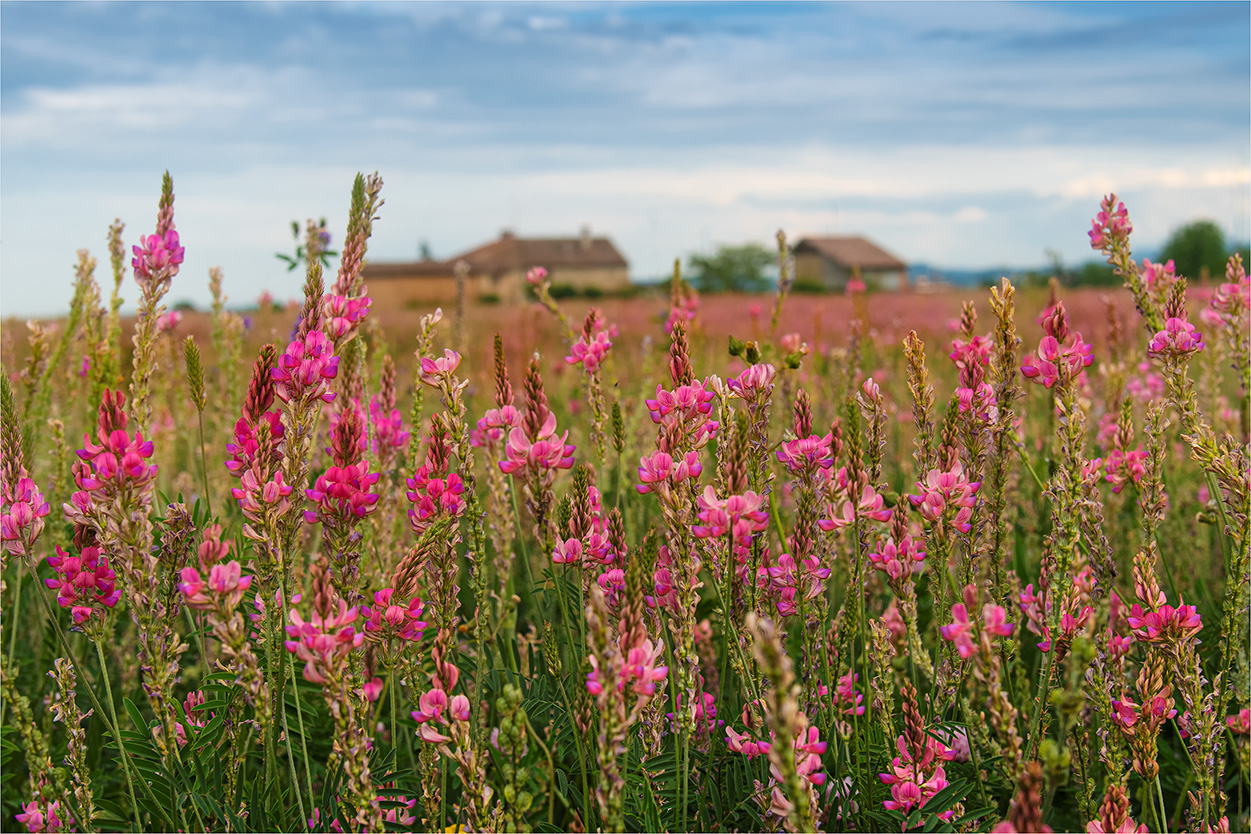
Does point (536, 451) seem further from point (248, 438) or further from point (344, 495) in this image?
point (248, 438)

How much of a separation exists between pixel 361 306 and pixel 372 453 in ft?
2.60

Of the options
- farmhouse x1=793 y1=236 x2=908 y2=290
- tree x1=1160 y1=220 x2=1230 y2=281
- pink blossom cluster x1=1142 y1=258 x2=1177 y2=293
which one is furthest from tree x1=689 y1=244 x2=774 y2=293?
pink blossom cluster x1=1142 y1=258 x2=1177 y2=293

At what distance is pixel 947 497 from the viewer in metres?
1.68

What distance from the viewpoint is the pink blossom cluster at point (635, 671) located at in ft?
4.09

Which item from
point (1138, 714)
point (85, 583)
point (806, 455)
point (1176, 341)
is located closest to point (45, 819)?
point (85, 583)

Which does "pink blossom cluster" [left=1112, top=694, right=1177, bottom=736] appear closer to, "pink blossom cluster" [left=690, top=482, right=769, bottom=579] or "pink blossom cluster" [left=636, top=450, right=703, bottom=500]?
"pink blossom cluster" [left=690, top=482, right=769, bottom=579]

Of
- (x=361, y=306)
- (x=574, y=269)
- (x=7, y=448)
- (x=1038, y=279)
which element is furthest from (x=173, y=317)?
(x=574, y=269)

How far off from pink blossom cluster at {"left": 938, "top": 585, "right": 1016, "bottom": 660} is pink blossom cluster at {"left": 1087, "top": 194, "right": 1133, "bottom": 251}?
58.5 inches

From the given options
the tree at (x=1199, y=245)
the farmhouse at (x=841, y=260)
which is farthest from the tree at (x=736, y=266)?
the tree at (x=1199, y=245)

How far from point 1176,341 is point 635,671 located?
156cm

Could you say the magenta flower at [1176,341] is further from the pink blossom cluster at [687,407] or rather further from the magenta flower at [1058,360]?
the pink blossom cluster at [687,407]

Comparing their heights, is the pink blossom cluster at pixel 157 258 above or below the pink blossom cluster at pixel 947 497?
above

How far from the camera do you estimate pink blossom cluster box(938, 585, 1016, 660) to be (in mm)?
1314

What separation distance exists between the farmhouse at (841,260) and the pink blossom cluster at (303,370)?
80.1 metres
